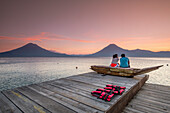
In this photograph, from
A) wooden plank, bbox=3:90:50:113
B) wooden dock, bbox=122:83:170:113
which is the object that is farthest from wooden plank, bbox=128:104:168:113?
wooden plank, bbox=3:90:50:113

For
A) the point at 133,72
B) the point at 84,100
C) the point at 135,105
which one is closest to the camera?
the point at 84,100

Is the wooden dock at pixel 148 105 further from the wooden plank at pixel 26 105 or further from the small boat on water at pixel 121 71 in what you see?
the wooden plank at pixel 26 105

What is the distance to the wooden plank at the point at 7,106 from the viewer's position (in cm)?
281

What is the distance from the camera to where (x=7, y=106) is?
3.06 m

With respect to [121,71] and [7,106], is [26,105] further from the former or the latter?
[121,71]

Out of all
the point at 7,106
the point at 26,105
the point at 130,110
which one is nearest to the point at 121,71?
the point at 130,110

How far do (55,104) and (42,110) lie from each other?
1.47ft

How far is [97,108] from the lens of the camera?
2.82 m

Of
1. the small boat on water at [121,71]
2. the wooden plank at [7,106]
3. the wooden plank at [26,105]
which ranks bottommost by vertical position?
the wooden plank at [7,106]

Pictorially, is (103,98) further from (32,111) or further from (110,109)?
(32,111)

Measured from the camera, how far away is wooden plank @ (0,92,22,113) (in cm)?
281

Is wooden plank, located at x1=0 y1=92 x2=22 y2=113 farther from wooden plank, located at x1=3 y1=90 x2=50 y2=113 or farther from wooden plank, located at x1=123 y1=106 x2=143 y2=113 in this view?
wooden plank, located at x1=123 y1=106 x2=143 y2=113

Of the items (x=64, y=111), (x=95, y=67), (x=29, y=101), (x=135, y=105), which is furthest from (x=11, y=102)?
(x=95, y=67)

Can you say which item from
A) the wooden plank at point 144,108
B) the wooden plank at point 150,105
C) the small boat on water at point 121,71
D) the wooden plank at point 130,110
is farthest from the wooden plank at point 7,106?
the small boat on water at point 121,71
